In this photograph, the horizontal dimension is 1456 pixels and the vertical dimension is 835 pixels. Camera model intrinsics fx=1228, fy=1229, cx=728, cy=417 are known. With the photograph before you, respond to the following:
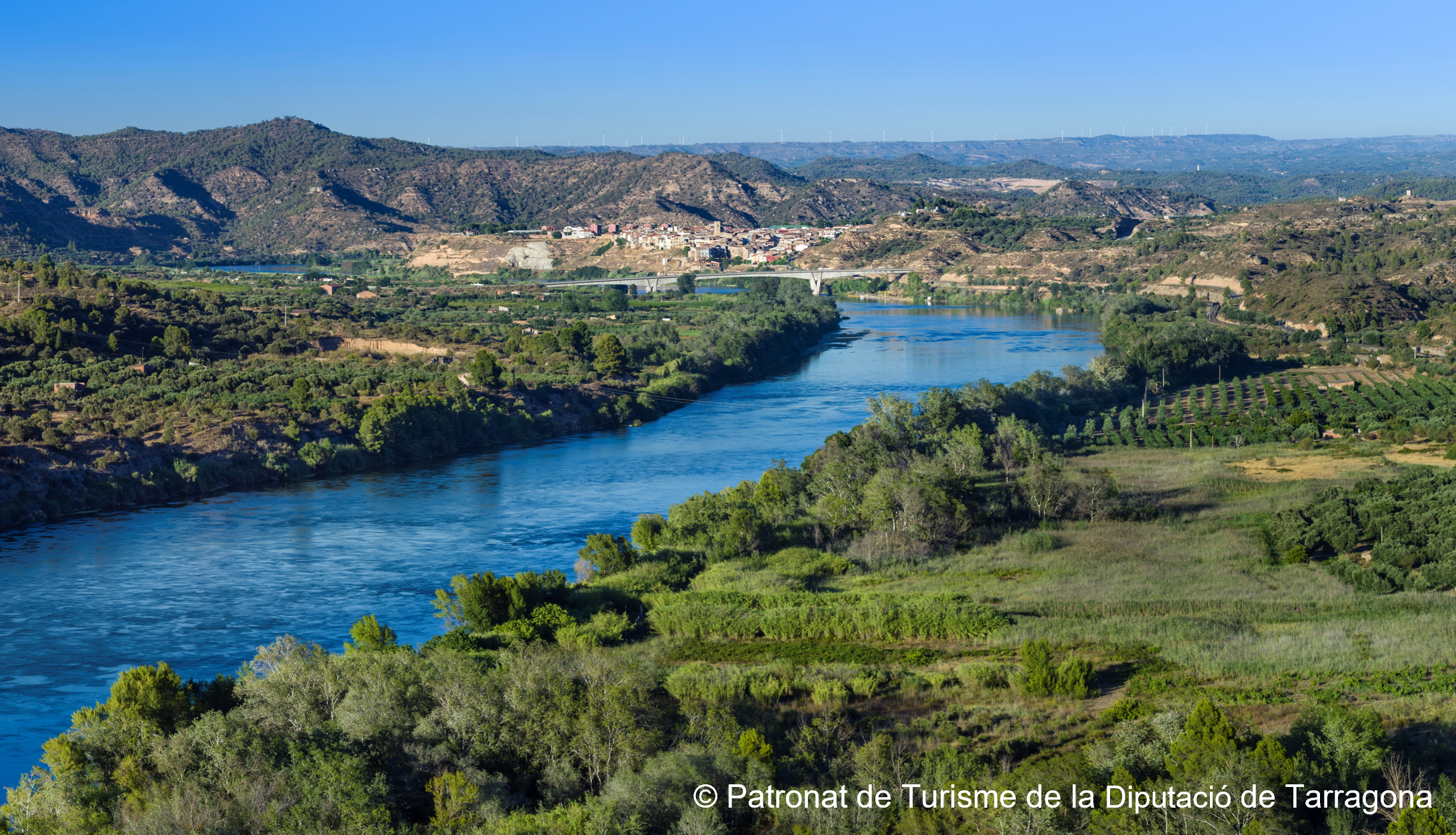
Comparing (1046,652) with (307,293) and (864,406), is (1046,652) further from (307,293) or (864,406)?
(307,293)

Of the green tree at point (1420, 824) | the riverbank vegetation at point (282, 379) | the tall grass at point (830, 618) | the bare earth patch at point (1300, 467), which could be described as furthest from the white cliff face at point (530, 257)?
the green tree at point (1420, 824)

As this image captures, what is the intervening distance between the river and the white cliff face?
271ft

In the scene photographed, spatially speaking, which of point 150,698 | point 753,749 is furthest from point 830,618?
point 150,698

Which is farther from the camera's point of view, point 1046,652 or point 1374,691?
point 1046,652

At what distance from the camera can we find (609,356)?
62.7 metres

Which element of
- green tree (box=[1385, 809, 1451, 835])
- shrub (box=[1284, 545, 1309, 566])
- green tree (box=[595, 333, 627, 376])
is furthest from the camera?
green tree (box=[595, 333, 627, 376])

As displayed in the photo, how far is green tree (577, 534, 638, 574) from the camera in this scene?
1118 inches

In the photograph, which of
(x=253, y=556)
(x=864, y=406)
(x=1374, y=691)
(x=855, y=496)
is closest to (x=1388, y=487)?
(x=855, y=496)

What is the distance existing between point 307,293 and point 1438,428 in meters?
73.1

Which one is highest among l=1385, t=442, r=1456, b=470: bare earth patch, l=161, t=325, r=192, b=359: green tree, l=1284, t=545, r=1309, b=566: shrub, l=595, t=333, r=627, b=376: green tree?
l=161, t=325, r=192, b=359: green tree

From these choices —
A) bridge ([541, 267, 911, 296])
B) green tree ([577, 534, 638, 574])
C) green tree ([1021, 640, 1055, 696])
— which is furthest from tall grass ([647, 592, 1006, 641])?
bridge ([541, 267, 911, 296])

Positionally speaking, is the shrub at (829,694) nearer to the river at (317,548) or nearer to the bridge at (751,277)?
the river at (317,548)

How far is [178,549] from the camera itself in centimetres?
3262

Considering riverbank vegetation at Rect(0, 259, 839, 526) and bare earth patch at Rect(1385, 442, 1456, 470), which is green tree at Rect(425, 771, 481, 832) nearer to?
Result: riverbank vegetation at Rect(0, 259, 839, 526)
